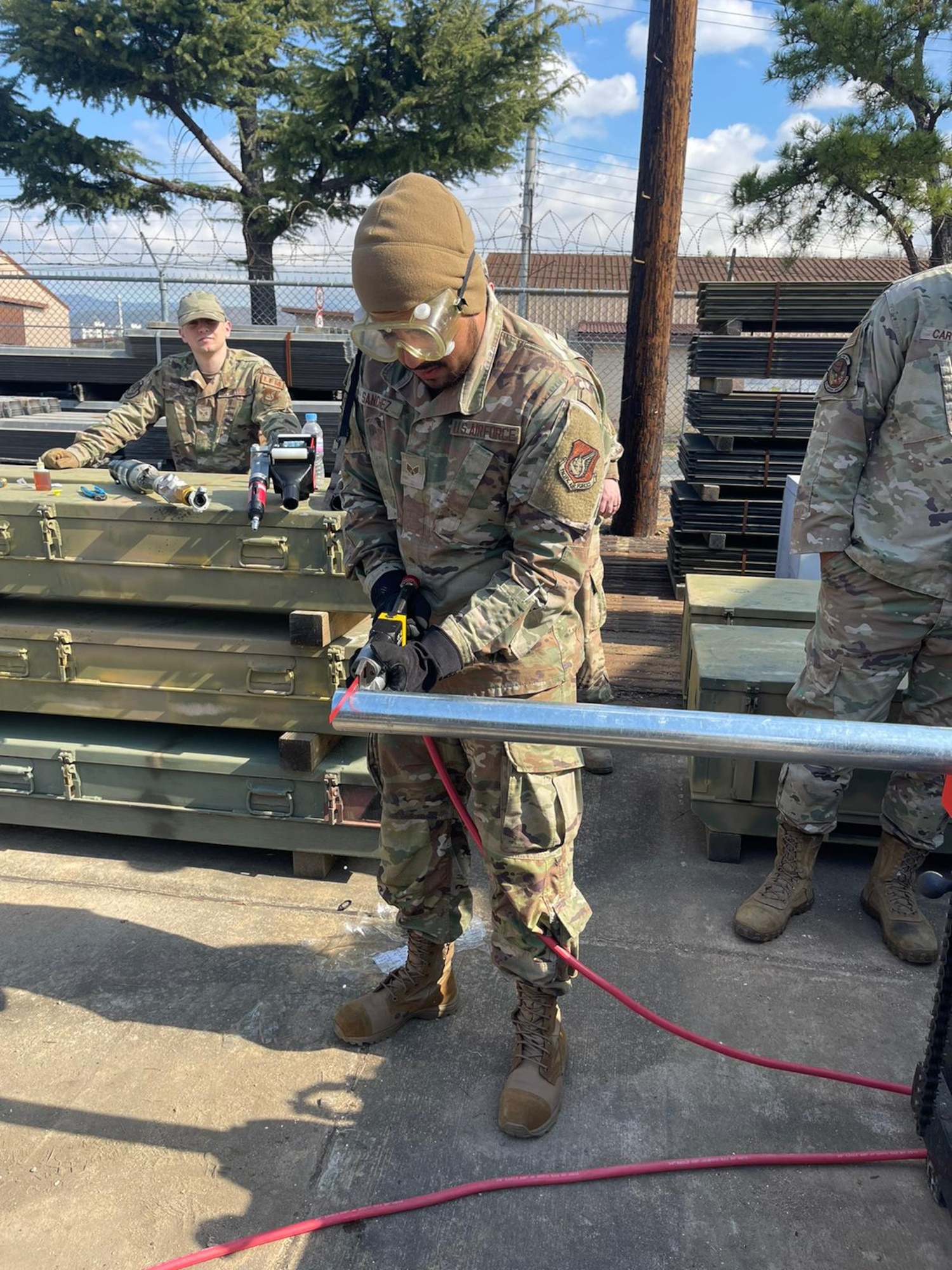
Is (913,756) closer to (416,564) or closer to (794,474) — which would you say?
(416,564)

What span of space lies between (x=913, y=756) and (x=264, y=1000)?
6.54ft

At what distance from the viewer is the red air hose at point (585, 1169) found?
6.29 feet

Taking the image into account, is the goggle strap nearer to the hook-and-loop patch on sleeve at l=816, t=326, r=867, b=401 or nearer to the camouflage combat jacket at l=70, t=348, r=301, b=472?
the hook-and-loop patch on sleeve at l=816, t=326, r=867, b=401

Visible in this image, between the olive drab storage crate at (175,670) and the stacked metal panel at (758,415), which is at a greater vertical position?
the stacked metal panel at (758,415)

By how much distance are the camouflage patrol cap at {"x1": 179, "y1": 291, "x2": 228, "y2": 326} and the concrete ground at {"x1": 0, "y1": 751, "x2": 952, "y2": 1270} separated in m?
2.41

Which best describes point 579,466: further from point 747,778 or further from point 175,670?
point 175,670

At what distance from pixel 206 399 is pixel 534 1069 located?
332cm

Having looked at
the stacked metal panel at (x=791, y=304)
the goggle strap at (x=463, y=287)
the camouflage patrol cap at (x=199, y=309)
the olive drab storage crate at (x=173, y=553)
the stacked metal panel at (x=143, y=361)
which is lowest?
the olive drab storage crate at (x=173, y=553)

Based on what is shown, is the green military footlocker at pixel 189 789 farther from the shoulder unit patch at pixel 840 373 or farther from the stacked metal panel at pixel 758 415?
the stacked metal panel at pixel 758 415

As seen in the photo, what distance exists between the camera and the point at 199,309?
13.8ft

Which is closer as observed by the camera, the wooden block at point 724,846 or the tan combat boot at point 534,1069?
the tan combat boot at point 534,1069

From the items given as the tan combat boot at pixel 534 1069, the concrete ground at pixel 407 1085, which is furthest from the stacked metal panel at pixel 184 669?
the tan combat boot at pixel 534 1069

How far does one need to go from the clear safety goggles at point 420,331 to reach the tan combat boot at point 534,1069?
58.9 inches

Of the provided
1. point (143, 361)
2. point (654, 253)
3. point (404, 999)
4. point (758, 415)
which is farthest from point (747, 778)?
point (143, 361)
